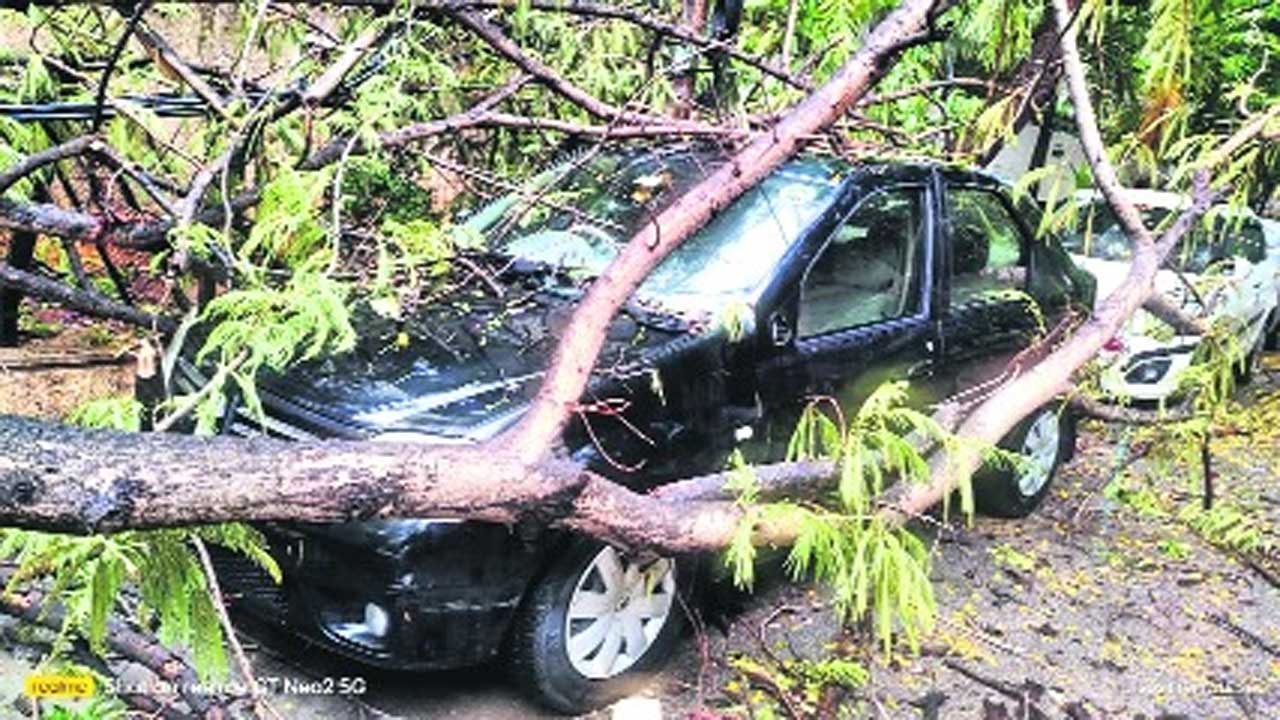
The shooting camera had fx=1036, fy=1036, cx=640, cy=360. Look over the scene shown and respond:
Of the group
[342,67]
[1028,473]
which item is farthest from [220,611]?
[1028,473]

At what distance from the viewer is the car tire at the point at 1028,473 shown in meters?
5.51

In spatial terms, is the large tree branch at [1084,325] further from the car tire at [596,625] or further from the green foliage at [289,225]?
the green foliage at [289,225]

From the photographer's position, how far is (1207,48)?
4.62 m

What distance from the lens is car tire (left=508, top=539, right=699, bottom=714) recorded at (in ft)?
11.3

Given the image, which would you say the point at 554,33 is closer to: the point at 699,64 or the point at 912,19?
the point at 699,64

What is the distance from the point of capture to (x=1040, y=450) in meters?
5.80

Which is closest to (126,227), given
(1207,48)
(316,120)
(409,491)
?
(316,120)

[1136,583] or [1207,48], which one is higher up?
[1207,48]

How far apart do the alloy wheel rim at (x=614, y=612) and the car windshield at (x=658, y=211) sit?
1063mm

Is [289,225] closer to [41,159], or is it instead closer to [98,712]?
[41,159]

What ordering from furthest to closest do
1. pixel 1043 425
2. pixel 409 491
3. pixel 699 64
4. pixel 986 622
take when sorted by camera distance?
pixel 1043 425 → pixel 699 64 → pixel 986 622 → pixel 409 491

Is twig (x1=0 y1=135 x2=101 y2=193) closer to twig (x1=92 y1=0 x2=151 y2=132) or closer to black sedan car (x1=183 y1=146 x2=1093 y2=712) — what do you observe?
twig (x1=92 y1=0 x2=151 y2=132)

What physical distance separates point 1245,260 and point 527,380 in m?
7.62

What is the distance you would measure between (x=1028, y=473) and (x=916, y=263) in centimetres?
159
